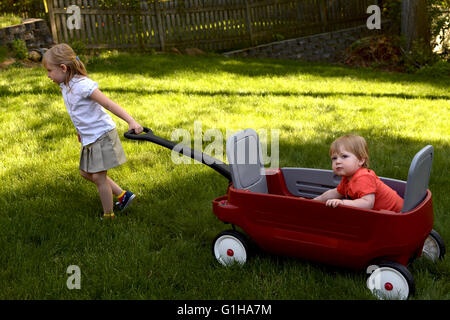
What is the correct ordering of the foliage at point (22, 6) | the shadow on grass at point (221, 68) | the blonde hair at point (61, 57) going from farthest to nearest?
the foliage at point (22, 6), the shadow on grass at point (221, 68), the blonde hair at point (61, 57)

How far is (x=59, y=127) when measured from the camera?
18.2 feet

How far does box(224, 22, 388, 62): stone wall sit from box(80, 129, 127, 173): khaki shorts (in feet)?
26.0

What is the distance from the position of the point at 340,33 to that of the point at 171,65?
545cm

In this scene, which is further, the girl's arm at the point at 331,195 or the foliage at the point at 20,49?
the foliage at the point at 20,49

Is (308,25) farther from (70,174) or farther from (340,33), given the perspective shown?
(70,174)

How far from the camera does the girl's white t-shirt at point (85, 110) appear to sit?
345cm

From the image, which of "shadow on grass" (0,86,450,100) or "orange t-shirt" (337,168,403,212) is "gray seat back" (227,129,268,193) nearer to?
"orange t-shirt" (337,168,403,212)

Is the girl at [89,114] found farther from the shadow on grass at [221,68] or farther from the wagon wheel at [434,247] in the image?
the shadow on grass at [221,68]

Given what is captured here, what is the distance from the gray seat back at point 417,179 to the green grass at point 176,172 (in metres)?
0.46

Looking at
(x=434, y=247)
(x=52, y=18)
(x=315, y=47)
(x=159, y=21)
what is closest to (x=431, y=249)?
(x=434, y=247)

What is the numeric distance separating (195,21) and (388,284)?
9.40m

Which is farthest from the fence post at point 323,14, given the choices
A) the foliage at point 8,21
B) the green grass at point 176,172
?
the foliage at point 8,21

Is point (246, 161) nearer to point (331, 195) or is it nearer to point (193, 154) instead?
point (193, 154)

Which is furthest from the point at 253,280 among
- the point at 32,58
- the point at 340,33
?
the point at 340,33
